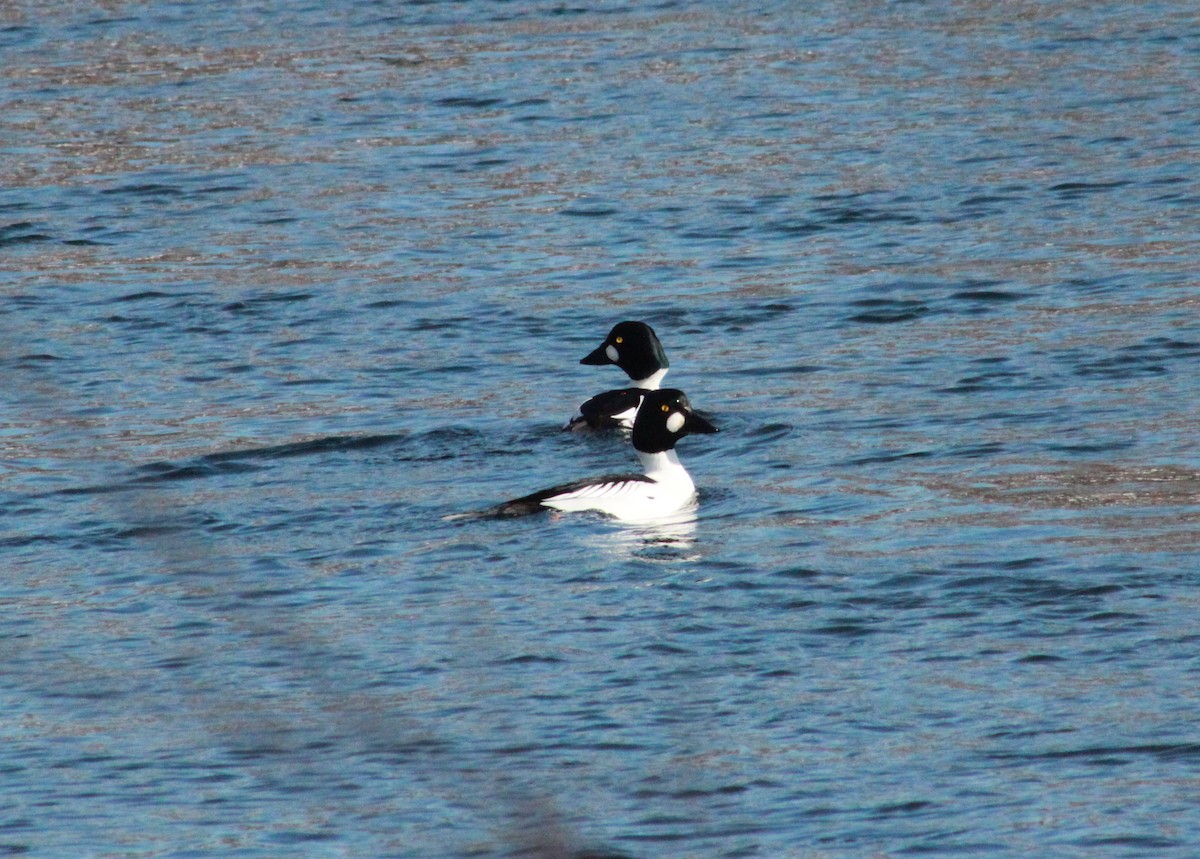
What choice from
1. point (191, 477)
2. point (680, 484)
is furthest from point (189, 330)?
point (680, 484)

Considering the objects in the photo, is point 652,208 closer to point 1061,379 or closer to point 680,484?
point 1061,379

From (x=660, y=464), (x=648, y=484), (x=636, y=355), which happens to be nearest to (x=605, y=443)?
(x=636, y=355)

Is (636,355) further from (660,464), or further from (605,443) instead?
(660,464)

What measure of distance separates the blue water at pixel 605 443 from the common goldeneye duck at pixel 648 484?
0.50ft

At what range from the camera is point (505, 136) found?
22.8 m

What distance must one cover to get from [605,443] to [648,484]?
151cm

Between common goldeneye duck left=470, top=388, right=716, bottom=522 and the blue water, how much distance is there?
6.0 inches

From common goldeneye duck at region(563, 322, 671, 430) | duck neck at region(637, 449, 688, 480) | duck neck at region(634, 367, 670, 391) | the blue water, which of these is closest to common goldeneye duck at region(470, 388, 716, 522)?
duck neck at region(637, 449, 688, 480)

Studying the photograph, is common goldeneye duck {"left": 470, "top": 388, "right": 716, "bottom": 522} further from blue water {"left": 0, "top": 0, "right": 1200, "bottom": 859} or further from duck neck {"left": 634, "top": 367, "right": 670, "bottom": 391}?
duck neck {"left": 634, "top": 367, "right": 670, "bottom": 391}

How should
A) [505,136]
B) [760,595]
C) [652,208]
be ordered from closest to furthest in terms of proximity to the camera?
[760,595] < [652,208] < [505,136]

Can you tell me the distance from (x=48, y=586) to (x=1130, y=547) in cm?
522

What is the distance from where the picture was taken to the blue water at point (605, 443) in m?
7.38

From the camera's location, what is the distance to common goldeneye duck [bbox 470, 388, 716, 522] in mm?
11039

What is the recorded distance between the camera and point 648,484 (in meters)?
11.6
